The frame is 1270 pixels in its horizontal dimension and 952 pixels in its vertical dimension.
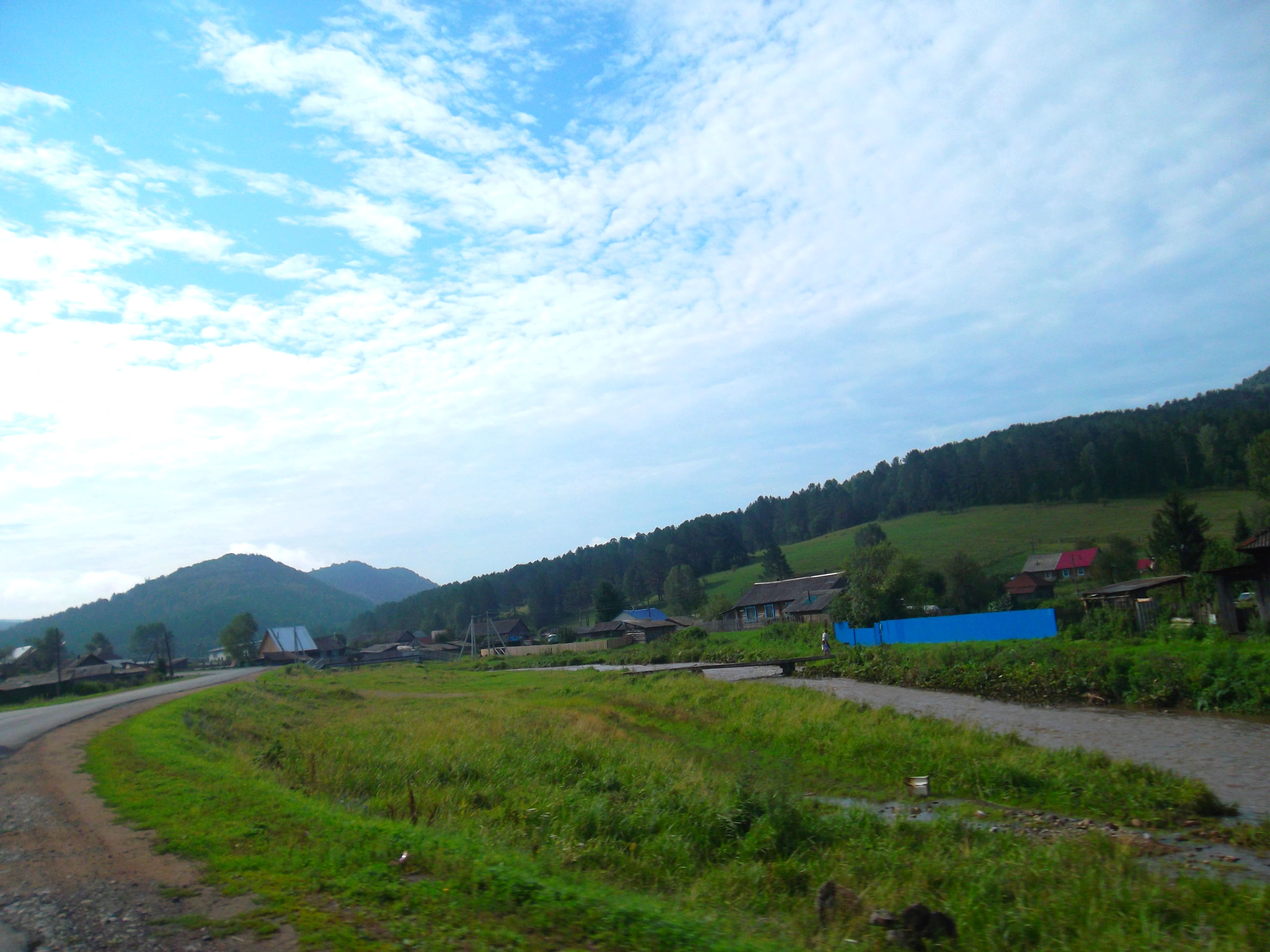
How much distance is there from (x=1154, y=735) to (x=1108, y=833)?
10421 mm

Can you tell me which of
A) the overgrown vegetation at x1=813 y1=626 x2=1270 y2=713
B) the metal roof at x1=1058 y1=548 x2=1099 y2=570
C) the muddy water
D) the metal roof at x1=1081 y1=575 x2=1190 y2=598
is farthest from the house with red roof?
the muddy water

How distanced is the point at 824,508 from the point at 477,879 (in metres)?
145

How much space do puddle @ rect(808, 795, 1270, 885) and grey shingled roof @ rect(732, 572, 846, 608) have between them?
214 ft

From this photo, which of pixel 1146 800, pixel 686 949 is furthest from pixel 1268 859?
pixel 686 949

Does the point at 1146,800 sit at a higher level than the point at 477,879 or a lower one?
lower

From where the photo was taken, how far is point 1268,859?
33.5 feet

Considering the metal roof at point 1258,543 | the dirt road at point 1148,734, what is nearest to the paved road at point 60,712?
the dirt road at point 1148,734

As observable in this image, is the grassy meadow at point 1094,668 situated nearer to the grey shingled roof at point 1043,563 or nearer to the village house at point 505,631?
the grey shingled roof at point 1043,563

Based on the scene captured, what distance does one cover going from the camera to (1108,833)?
11516 millimetres

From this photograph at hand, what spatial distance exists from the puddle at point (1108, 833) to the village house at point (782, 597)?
60001 millimetres

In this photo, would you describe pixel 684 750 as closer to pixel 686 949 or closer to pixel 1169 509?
pixel 686 949

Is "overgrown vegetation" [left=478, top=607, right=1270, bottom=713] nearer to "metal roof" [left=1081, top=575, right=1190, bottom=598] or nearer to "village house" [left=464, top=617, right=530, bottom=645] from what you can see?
"metal roof" [left=1081, top=575, right=1190, bottom=598]

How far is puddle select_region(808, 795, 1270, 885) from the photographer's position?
9.80 m

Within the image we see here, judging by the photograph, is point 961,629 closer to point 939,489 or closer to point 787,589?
point 787,589
